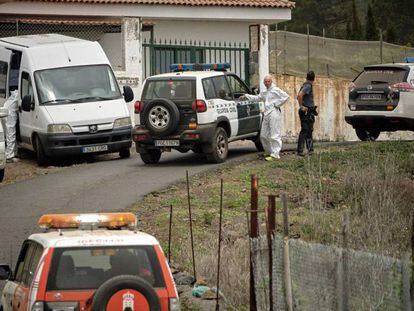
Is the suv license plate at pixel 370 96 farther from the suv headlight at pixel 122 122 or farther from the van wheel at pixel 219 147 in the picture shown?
the suv headlight at pixel 122 122

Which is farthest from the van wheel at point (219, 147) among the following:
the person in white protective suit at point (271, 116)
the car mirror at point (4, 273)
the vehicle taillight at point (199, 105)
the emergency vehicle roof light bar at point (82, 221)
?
the emergency vehicle roof light bar at point (82, 221)

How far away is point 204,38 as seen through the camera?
35750 mm

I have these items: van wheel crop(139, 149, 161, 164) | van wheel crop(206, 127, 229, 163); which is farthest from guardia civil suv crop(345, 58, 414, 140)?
van wheel crop(139, 149, 161, 164)

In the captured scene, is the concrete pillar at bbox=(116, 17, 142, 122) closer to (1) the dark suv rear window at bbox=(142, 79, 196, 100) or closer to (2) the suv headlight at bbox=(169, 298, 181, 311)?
(1) the dark suv rear window at bbox=(142, 79, 196, 100)

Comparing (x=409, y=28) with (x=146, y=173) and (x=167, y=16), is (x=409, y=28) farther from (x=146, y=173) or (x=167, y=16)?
(x=146, y=173)

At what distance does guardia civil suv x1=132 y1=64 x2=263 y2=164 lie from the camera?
23.2 metres

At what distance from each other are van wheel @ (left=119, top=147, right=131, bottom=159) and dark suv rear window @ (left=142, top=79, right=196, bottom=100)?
2.58 meters

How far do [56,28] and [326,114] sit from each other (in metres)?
8.42

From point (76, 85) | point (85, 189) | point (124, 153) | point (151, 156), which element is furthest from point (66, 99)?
point (85, 189)

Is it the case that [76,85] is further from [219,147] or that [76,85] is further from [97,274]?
[97,274]

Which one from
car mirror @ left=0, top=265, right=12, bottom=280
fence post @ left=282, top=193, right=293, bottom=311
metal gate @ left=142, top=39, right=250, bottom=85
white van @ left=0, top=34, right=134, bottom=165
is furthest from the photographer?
metal gate @ left=142, top=39, right=250, bottom=85

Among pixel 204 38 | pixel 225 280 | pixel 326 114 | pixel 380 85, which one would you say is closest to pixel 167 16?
pixel 204 38

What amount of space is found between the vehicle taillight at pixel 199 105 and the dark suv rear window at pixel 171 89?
0.43ft

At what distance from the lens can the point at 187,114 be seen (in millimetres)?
23312
